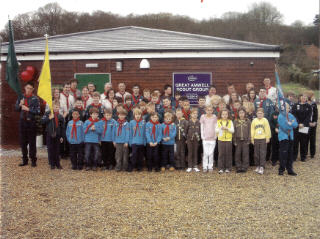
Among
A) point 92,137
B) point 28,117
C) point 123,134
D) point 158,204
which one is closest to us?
point 158,204

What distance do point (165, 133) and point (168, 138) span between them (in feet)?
0.49

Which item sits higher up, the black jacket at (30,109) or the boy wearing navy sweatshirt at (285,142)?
the black jacket at (30,109)

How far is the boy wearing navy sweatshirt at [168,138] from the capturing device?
7352 millimetres

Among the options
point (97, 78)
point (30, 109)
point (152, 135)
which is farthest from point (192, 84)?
point (30, 109)

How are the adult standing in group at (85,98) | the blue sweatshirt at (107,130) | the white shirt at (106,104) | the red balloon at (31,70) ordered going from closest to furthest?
the blue sweatshirt at (107,130) < the white shirt at (106,104) < the adult standing in group at (85,98) < the red balloon at (31,70)

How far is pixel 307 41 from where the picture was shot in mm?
44781

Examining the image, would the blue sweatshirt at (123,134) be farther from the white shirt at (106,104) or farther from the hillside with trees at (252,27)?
the hillside with trees at (252,27)

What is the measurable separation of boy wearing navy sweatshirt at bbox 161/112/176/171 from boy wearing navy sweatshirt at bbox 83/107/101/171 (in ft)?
5.09

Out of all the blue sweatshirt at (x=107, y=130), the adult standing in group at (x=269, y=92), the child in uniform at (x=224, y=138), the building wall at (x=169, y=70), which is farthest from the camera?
the building wall at (x=169, y=70)

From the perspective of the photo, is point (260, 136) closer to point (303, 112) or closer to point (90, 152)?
point (303, 112)

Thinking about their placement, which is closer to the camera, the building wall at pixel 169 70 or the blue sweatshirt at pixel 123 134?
the blue sweatshirt at pixel 123 134

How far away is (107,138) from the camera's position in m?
7.54

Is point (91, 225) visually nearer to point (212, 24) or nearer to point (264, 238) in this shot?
point (264, 238)

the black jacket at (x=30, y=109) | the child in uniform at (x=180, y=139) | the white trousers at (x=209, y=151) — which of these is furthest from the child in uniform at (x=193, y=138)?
the black jacket at (x=30, y=109)
